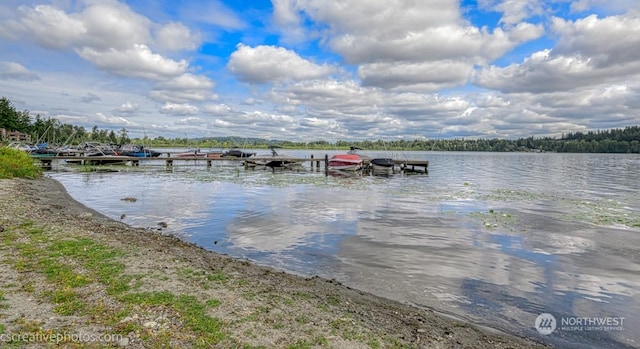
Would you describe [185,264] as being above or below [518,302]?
above

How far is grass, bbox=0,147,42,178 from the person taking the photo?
2346cm

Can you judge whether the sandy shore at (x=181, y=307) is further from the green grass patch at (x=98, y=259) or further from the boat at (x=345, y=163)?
the boat at (x=345, y=163)

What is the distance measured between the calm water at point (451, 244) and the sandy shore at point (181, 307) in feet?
4.09

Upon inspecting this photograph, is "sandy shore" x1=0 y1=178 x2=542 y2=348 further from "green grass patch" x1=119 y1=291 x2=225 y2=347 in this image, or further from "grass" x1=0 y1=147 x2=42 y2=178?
"grass" x1=0 y1=147 x2=42 y2=178

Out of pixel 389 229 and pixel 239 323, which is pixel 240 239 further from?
pixel 239 323

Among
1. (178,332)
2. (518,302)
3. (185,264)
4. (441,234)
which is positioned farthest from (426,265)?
(178,332)

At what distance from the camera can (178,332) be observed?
471cm

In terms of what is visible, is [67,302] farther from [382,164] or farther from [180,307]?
[382,164]

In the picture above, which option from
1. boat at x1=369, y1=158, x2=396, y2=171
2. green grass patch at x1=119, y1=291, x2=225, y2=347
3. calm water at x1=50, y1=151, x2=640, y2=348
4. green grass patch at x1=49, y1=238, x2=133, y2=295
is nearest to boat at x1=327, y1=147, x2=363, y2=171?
boat at x1=369, y1=158, x2=396, y2=171

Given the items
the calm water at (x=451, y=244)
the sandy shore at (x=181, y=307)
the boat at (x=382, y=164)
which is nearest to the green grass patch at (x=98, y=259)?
the sandy shore at (x=181, y=307)

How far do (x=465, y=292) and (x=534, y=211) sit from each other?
44.8 ft

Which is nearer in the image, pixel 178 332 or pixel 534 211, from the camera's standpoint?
pixel 178 332

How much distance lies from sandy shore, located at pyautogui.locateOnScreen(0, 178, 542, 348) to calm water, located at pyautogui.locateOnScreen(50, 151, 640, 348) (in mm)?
1245

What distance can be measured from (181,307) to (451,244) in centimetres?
930
